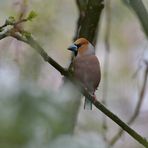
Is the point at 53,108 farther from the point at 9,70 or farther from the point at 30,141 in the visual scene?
the point at 9,70

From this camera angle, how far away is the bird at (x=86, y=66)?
1498 mm

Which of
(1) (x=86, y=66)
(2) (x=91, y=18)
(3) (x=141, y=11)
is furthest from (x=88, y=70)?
(2) (x=91, y=18)

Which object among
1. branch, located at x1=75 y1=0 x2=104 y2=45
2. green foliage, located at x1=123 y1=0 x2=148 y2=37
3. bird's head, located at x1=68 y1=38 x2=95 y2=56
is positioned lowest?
green foliage, located at x1=123 y1=0 x2=148 y2=37

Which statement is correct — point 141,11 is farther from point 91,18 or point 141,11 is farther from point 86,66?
point 91,18

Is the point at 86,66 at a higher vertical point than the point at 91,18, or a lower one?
lower

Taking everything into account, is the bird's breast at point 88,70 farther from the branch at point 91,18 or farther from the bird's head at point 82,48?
the branch at point 91,18

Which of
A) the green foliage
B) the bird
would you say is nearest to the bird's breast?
the bird

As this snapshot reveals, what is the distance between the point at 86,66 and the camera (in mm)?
1581

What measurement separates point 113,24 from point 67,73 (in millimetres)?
2990

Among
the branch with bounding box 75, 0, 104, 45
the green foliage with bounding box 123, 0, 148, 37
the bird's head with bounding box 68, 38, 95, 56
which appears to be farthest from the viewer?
the branch with bounding box 75, 0, 104, 45

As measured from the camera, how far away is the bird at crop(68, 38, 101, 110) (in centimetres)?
150

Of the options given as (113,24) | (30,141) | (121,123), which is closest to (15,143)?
(30,141)

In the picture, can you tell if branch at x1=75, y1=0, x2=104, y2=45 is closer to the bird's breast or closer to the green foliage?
the bird's breast

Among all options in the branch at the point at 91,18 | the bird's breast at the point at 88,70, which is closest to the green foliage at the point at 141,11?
the bird's breast at the point at 88,70
